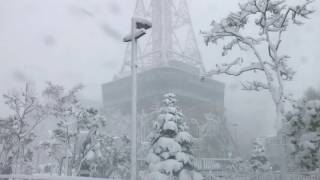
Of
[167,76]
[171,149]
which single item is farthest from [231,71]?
[167,76]

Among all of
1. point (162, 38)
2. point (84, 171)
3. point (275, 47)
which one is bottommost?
point (84, 171)

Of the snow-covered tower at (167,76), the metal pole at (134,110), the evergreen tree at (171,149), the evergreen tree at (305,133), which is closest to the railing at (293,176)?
the evergreen tree at (305,133)

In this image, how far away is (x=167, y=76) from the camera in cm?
8962

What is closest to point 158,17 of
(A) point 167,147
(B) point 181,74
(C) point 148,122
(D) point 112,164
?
(B) point 181,74

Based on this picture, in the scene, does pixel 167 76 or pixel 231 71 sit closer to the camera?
pixel 231 71

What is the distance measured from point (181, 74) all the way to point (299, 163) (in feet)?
257

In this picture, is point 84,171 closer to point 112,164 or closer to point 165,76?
point 112,164

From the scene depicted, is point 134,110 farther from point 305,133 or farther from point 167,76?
point 167,76

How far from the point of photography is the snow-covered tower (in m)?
87.2

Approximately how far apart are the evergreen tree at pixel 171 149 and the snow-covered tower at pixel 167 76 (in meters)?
57.7

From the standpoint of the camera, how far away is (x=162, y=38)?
98875 millimetres

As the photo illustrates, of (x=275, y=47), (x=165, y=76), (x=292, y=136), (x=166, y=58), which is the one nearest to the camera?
(x=292, y=136)

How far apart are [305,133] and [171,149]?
7.75 meters

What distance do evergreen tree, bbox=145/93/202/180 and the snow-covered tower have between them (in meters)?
57.7
